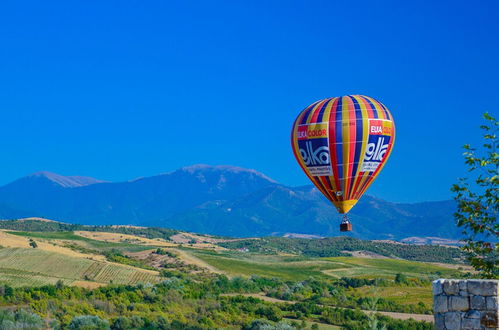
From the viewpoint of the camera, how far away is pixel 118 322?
50625 millimetres

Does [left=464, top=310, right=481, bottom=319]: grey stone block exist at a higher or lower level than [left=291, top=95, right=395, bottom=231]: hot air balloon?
lower

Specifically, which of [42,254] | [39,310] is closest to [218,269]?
[42,254]

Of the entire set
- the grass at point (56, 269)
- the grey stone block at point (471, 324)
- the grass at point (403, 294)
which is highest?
the grass at point (56, 269)

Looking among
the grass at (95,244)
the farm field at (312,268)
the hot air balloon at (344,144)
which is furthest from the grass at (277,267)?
the hot air balloon at (344,144)

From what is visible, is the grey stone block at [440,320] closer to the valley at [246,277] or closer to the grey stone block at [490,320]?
the grey stone block at [490,320]

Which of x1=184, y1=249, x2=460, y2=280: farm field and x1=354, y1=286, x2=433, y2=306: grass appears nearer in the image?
x1=354, y1=286, x2=433, y2=306: grass

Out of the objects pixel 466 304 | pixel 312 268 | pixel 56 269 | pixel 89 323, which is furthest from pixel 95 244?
pixel 466 304

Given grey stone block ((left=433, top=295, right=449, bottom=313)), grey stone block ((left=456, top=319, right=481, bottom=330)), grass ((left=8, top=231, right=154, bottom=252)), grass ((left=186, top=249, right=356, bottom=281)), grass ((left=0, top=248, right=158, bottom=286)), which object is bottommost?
grey stone block ((left=456, top=319, right=481, bottom=330))

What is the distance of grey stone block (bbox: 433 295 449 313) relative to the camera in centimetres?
1542

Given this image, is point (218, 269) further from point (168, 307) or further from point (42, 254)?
point (168, 307)

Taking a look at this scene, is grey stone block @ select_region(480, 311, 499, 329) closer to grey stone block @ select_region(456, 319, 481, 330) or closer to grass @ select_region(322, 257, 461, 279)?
grey stone block @ select_region(456, 319, 481, 330)

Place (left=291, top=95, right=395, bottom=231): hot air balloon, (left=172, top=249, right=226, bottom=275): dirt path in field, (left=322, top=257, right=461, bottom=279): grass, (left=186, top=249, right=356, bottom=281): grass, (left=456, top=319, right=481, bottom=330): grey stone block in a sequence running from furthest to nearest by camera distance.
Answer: (left=322, top=257, right=461, bottom=279): grass → (left=172, top=249, right=226, bottom=275): dirt path in field → (left=186, top=249, right=356, bottom=281): grass → (left=291, top=95, right=395, bottom=231): hot air balloon → (left=456, top=319, right=481, bottom=330): grey stone block

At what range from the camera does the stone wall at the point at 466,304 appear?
15.1 meters

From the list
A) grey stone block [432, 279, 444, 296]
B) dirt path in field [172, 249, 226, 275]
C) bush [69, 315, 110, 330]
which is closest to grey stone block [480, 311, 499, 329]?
grey stone block [432, 279, 444, 296]
